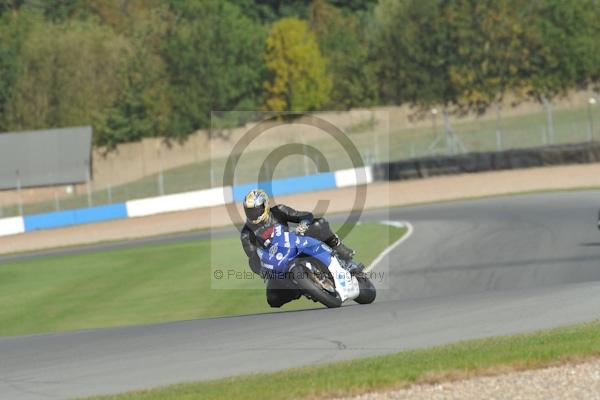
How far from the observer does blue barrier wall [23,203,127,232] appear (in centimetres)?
4944

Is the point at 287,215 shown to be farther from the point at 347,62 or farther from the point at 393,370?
the point at 347,62

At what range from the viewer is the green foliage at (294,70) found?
82.9 meters

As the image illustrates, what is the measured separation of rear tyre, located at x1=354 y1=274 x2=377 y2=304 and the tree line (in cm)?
6541

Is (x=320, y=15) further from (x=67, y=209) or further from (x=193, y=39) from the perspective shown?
(x=67, y=209)

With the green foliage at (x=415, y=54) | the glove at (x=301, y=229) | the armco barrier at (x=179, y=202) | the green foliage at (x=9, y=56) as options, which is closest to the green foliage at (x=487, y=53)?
the green foliage at (x=415, y=54)

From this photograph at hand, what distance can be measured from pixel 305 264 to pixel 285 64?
7238 cm

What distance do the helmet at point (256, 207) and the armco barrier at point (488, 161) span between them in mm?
32134

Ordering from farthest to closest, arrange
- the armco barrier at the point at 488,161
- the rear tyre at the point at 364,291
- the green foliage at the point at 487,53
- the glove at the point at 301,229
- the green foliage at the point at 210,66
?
the green foliage at the point at 210,66, the green foliage at the point at 487,53, the armco barrier at the point at 488,161, the rear tyre at the point at 364,291, the glove at the point at 301,229

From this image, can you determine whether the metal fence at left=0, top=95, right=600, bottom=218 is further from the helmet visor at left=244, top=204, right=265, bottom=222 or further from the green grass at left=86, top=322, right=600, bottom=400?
the green grass at left=86, top=322, right=600, bottom=400

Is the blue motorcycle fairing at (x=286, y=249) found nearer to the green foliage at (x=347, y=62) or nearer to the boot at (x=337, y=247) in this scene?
the boot at (x=337, y=247)

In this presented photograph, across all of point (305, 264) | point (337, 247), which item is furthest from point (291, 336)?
point (337, 247)

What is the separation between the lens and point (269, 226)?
47.6ft

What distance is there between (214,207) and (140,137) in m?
34.1

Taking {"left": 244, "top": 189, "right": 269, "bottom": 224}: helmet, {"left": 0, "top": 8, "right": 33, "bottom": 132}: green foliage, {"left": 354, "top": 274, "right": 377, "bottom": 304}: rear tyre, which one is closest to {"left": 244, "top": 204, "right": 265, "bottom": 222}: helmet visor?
{"left": 244, "top": 189, "right": 269, "bottom": 224}: helmet
